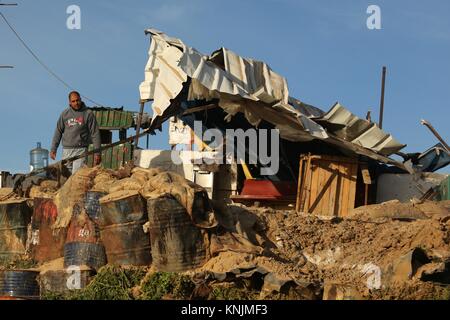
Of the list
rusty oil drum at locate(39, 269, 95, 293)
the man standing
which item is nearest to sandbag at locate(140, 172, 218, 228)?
rusty oil drum at locate(39, 269, 95, 293)

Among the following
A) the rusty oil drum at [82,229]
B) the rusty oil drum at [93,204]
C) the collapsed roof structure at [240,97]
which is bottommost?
the rusty oil drum at [82,229]

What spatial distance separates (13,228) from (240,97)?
3.78 m

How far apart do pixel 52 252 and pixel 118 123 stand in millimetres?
7702

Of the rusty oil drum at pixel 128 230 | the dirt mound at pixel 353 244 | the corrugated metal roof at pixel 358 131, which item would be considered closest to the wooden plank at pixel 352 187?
the corrugated metal roof at pixel 358 131

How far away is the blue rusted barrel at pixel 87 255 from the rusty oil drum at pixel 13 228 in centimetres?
112

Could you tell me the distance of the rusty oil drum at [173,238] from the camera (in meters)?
8.80

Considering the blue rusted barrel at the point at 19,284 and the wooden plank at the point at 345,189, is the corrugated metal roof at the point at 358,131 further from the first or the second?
the blue rusted barrel at the point at 19,284

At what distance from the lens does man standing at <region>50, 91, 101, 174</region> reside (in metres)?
11.3

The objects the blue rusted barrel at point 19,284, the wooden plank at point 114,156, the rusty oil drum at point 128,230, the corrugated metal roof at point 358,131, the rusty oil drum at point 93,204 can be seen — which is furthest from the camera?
the wooden plank at point 114,156

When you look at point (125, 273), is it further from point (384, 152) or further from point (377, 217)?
point (384, 152)

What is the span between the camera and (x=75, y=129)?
11.3 m

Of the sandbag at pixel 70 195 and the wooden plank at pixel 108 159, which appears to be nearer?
the sandbag at pixel 70 195

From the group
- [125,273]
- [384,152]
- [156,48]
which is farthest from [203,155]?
[125,273]

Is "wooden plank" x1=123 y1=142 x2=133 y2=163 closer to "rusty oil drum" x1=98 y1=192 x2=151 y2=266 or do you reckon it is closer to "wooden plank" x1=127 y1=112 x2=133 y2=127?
"wooden plank" x1=127 y1=112 x2=133 y2=127
